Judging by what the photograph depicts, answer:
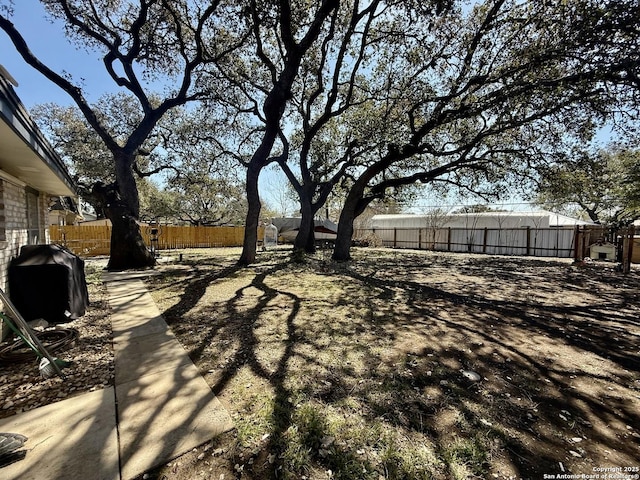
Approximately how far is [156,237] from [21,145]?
8.90 metres

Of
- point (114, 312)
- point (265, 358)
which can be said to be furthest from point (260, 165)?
point (265, 358)

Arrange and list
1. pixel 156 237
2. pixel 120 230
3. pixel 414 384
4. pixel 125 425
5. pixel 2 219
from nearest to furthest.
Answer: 1. pixel 125 425
2. pixel 414 384
3. pixel 2 219
4. pixel 120 230
5. pixel 156 237

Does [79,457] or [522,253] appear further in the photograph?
[522,253]

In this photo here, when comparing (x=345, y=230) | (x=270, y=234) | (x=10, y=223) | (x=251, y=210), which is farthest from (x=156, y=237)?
(x=345, y=230)

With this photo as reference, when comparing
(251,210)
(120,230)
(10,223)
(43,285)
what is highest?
(251,210)

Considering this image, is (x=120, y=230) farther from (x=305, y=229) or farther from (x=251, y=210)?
(x=305, y=229)

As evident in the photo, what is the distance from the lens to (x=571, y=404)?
82.7 inches

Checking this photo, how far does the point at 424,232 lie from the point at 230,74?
15362 mm

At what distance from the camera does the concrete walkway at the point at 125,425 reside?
1.50 metres

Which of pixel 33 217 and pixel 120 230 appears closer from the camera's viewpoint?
pixel 33 217

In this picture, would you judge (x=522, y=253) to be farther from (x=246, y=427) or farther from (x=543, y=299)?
(x=246, y=427)

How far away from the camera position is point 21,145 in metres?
2.87

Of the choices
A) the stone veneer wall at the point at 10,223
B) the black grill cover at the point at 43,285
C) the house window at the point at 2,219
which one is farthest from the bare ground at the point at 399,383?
the house window at the point at 2,219

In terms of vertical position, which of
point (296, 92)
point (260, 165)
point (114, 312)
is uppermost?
point (296, 92)
